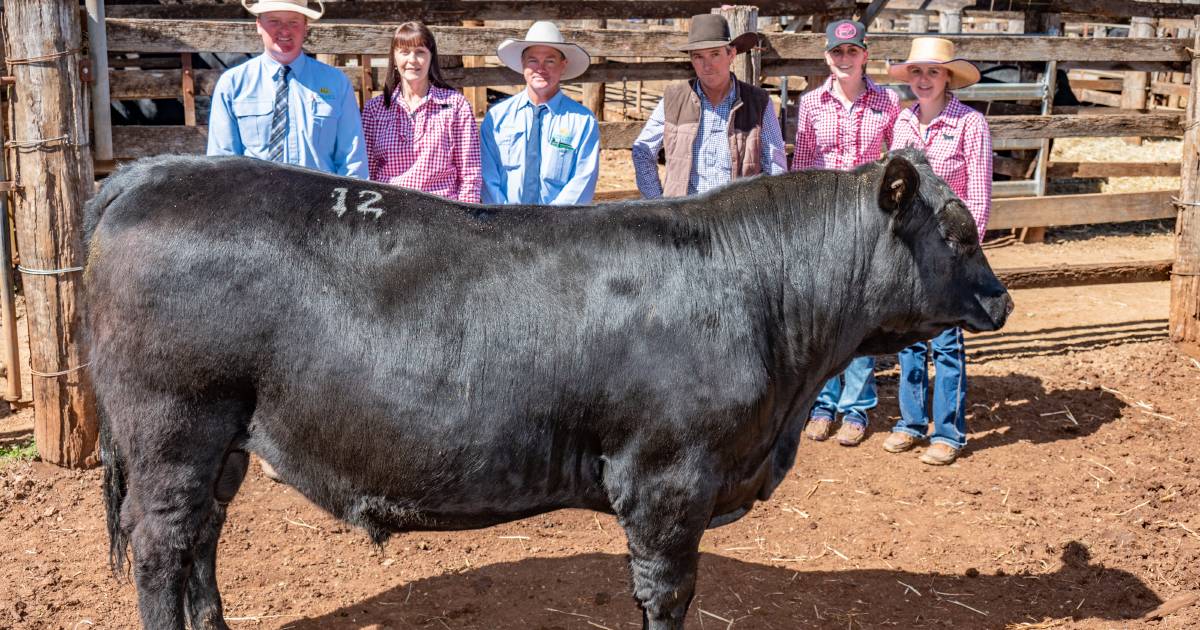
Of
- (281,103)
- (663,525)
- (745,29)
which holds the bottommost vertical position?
(663,525)

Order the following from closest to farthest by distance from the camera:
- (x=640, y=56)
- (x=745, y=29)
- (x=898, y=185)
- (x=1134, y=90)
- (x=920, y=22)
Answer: (x=898, y=185) < (x=745, y=29) < (x=640, y=56) < (x=920, y=22) < (x=1134, y=90)

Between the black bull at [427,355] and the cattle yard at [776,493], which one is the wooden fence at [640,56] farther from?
the black bull at [427,355]

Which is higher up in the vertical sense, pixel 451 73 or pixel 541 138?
pixel 451 73

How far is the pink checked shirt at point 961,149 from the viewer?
5.73m

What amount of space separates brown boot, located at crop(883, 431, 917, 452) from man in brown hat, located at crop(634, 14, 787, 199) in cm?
181

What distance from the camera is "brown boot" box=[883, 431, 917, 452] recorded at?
6273 millimetres

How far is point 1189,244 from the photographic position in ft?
25.3

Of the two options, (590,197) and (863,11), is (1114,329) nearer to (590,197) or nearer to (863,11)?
(863,11)

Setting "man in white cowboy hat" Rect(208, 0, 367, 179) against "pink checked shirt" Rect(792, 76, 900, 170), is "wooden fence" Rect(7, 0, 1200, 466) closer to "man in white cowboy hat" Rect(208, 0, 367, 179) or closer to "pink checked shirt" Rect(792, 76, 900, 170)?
"man in white cowboy hat" Rect(208, 0, 367, 179)

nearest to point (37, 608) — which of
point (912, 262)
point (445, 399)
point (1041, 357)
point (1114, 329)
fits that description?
point (445, 399)

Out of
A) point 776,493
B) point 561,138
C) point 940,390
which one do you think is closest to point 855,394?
point 940,390

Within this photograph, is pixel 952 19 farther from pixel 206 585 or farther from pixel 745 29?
pixel 206 585

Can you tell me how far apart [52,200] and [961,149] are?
4717mm

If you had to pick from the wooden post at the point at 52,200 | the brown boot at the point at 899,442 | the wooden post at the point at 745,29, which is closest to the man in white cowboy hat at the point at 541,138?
the wooden post at the point at 745,29
